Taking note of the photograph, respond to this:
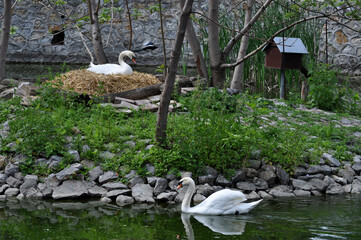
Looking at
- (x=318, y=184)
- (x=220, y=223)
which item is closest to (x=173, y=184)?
(x=220, y=223)

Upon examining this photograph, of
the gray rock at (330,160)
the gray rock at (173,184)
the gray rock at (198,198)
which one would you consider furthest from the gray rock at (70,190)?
the gray rock at (330,160)

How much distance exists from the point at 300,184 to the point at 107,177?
7.87ft

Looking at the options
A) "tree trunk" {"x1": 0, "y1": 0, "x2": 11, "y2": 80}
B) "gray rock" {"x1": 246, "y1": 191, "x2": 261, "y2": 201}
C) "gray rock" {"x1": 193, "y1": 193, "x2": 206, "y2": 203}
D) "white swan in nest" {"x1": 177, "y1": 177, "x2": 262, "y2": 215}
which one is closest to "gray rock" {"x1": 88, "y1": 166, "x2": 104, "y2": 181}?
"gray rock" {"x1": 193, "y1": 193, "x2": 206, "y2": 203}

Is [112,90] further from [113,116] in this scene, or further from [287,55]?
[287,55]

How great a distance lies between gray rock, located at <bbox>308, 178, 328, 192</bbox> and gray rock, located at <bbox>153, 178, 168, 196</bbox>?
1.86 m

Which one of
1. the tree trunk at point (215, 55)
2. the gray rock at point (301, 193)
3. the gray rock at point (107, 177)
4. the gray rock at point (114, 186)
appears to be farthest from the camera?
the tree trunk at point (215, 55)

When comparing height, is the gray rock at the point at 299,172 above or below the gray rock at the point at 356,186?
above

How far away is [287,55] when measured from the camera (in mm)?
9953

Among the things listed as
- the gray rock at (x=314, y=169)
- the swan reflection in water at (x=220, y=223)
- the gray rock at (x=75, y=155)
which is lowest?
the swan reflection in water at (x=220, y=223)

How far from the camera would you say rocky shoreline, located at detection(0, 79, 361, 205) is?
591 cm

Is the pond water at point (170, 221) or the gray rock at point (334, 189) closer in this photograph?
the pond water at point (170, 221)

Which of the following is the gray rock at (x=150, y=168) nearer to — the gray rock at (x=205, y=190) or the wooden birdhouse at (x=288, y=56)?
the gray rock at (x=205, y=190)

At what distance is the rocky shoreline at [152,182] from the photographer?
591 cm

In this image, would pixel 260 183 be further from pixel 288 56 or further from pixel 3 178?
pixel 288 56
